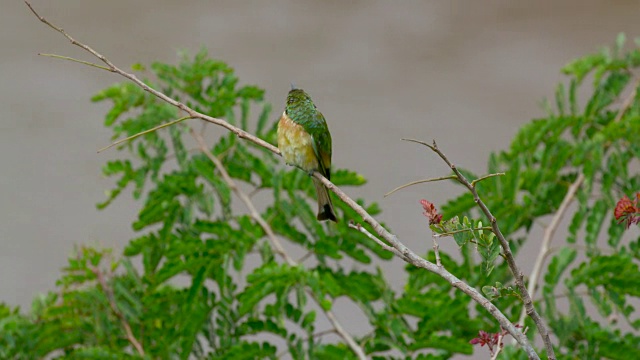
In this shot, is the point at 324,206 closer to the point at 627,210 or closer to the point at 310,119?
the point at 310,119

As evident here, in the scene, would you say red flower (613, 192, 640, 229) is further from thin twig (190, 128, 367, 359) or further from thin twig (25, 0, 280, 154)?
thin twig (190, 128, 367, 359)

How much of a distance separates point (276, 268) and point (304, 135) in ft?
1.18

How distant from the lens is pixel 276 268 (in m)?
1.44

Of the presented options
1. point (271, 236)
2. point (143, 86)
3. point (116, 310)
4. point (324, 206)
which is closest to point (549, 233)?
point (271, 236)

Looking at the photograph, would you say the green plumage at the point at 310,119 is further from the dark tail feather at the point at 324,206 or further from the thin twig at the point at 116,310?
the thin twig at the point at 116,310

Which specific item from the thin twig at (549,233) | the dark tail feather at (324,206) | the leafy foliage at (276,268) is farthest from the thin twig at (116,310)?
the thin twig at (549,233)

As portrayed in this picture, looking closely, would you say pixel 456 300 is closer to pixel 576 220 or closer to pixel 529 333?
pixel 529 333

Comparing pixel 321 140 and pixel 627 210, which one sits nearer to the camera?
pixel 627 210

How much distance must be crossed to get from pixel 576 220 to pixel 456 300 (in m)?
0.37

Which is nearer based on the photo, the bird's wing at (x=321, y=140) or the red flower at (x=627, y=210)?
the red flower at (x=627, y=210)

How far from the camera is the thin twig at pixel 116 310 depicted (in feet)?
5.42

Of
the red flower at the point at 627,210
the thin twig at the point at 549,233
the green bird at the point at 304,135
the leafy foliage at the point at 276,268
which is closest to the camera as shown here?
the red flower at the point at 627,210

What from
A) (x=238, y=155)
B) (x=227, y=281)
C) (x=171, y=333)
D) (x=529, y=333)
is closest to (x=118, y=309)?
(x=171, y=333)

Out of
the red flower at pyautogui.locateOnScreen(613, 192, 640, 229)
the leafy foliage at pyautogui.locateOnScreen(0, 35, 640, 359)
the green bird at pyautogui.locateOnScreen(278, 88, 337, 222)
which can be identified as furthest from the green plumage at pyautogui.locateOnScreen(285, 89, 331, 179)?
the red flower at pyautogui.locateOnScreen(613, 192, 640, 229)
